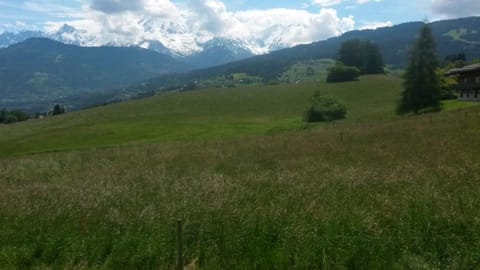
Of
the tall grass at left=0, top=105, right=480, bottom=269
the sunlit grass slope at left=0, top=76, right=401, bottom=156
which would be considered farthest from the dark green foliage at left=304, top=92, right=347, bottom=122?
the tall grass at left=0, top=105, right=480, bottom=269

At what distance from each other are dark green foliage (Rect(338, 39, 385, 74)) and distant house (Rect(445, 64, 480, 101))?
60982 mm

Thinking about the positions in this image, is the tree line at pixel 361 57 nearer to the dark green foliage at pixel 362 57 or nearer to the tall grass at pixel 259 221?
the dark green foliage at pixel 362 57

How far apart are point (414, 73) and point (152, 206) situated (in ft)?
180

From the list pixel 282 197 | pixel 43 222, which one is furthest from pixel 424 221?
pixel 43 222

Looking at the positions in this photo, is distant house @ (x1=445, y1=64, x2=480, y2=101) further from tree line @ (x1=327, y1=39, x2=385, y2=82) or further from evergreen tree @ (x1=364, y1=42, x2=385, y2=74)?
tree line @ (x1=327, y1=39, x2=385, y2=82)

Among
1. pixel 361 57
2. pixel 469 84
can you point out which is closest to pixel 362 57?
pixel 361 57

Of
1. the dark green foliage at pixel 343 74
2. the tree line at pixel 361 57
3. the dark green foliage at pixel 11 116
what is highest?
the tree line at pixel 361 57

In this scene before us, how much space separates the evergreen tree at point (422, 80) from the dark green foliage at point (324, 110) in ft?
53.8

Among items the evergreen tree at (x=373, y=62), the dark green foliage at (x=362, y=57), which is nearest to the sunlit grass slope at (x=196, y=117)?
the evergreen tree at (x=373, y=62)

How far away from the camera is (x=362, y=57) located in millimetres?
143375

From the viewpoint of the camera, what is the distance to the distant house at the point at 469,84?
70.4 m

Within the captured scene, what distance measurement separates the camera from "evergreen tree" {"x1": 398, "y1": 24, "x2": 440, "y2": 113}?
5578cm

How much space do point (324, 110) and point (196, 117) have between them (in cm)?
2805

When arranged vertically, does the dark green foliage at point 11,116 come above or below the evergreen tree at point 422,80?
below
